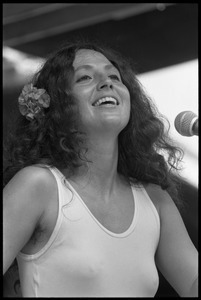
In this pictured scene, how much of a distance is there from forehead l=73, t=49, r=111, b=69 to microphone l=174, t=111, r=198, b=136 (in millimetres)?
483

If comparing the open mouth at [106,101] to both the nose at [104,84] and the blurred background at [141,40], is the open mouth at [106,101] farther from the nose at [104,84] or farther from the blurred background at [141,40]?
A: the blurred background at [141,40]

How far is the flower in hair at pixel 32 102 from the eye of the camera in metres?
2.00

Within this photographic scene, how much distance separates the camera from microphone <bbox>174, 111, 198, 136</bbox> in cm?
167

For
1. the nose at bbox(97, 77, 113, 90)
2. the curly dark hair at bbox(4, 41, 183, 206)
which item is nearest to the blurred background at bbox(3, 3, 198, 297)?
the curly dark hair at bbox(4, 41, 183, 206)

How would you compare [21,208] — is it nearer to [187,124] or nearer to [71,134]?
[71,134]

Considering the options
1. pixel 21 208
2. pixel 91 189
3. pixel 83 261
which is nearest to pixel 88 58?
pixel 91 189

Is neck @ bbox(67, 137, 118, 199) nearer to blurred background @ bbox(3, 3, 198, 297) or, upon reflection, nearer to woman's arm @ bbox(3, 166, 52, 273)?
woman's arm @ bbox(3, 166, 52, 273)

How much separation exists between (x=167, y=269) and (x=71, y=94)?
2.23 feet

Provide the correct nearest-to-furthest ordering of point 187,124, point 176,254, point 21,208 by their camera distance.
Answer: point 187,124
point 21,208
point 176,254

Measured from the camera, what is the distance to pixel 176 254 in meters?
2.06

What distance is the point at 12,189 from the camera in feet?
5.94

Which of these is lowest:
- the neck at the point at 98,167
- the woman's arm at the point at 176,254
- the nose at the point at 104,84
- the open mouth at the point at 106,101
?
the woman's arm at the point at 176,254

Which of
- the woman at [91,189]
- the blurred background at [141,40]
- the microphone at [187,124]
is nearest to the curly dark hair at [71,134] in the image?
the woman at [91,189]

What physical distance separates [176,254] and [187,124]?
0.57 m
